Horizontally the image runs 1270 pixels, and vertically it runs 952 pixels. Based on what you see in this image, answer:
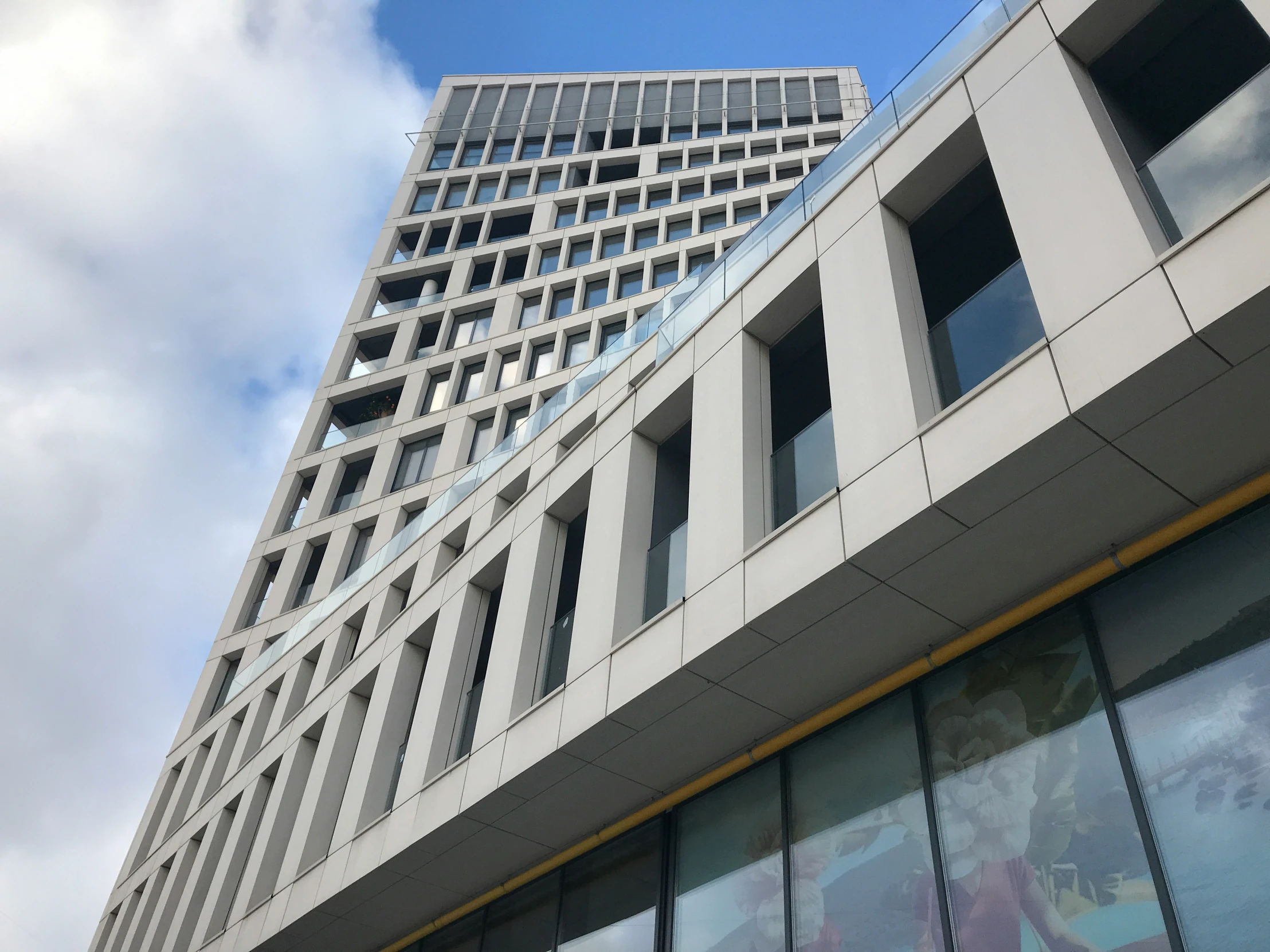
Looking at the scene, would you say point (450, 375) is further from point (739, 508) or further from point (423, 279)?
point (739, 508)

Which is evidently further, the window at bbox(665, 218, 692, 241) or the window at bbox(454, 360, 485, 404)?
the window at bbox(665, 218, 692, 241)

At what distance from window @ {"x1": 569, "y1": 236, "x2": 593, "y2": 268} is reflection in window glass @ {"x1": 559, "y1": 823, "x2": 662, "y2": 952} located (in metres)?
36.6

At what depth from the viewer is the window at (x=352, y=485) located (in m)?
38.0

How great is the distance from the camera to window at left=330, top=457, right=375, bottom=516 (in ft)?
125

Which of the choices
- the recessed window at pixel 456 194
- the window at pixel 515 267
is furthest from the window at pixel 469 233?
the window at pixel 515 267

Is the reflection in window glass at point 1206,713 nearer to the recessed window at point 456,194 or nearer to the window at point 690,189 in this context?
the window at point 690,189

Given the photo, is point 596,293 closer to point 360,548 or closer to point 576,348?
point 576,348

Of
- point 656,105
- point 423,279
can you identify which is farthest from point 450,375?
Result: point 656,105

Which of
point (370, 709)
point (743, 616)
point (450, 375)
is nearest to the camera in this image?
point (743, 616)

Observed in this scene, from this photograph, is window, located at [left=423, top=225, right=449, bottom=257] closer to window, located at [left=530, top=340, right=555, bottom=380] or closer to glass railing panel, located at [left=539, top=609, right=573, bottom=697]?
window, located at [left=530, top=340, right=555, bottom=380]

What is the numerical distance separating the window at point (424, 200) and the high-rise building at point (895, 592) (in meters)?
34.9

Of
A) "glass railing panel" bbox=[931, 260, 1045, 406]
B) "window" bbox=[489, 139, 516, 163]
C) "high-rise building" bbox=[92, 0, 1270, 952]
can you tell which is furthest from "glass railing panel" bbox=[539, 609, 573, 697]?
"window" bbox=[489, 139, 516, 163]

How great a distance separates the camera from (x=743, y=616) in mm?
9820

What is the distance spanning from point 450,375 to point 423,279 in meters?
8.78
